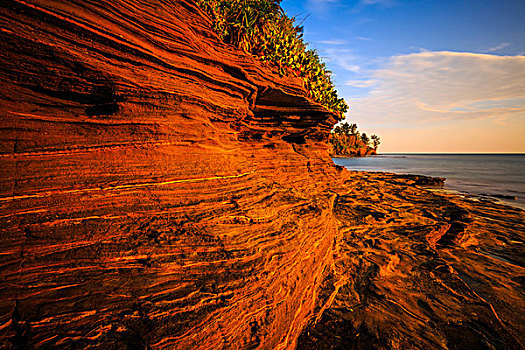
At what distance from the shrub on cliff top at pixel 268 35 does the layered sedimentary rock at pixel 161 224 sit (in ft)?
2.98

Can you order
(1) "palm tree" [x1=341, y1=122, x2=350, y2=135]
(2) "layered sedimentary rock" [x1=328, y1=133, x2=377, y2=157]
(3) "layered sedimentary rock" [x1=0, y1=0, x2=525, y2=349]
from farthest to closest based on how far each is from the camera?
(1) "palm tree" [x1=341, y1=122, x2=350, y2=135] → (2) "layered sedimentary rock" [x1=328, y1=133, x2=377, y2=157] → (3) "layered sedimentary rock" [x1=0, y1=0, x2=525, y2=349]

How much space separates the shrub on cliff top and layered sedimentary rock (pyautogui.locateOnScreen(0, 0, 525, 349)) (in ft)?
2.98

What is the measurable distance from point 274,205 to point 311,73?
6063 millimetres

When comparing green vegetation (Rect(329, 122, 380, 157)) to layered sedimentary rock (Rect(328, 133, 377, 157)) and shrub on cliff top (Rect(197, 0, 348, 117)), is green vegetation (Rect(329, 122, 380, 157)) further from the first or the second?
shrub on cliff top (Rect(197, 0, 348, 117))

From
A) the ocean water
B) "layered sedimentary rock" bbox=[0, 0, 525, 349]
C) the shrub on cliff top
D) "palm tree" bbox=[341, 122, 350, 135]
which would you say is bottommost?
the ocean water

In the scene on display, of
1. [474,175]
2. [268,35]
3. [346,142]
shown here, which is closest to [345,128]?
[346,142]

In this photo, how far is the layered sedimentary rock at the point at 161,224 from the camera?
1801 millimetres

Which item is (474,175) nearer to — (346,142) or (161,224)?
(161,224)

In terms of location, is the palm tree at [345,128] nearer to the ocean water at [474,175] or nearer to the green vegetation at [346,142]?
the green vegetation at [346,142]

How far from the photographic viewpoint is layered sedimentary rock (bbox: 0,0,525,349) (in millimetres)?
1801

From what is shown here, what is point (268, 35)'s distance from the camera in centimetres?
538

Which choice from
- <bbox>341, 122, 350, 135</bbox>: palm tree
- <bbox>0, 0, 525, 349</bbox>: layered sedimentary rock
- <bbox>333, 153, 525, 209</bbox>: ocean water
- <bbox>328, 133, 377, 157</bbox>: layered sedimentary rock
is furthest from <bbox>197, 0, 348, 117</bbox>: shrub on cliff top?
<bbox>341, 122, 350, 135</bbox>: palm tree

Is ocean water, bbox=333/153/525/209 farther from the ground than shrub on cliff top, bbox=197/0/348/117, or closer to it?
closer to it

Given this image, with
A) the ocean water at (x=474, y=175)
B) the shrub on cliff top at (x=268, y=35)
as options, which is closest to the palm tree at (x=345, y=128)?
the ocean water at (x=474, y=175)
